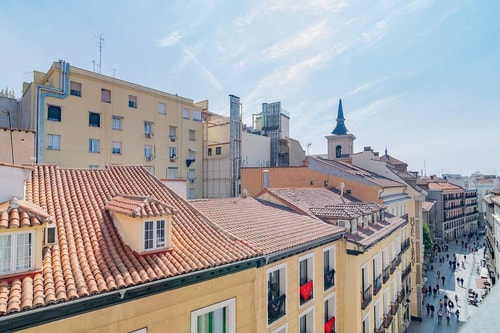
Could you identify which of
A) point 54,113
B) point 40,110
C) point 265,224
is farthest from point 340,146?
point 40,110

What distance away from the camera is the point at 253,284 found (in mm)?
9625

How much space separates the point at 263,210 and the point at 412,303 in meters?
24.3

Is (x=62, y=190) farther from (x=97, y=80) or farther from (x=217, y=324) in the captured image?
(x=97, y=80)

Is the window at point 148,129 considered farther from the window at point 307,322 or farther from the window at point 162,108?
the window at point 307,322

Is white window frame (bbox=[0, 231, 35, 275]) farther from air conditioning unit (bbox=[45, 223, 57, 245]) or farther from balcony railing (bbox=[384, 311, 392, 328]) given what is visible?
balcony railing (bbox=[384, 311, 392, 328])

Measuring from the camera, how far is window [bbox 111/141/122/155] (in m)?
28.4

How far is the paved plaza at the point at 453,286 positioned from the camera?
2807cm

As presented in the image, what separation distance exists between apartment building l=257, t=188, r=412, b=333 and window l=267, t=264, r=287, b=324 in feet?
14.8

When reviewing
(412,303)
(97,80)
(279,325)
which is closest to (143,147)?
(97,80)

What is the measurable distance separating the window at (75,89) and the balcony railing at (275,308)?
79.8ft

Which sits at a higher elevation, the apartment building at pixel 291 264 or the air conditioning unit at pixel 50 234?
the air conditioning unit at pixel 50 234

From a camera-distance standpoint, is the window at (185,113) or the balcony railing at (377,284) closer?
the balcony railing at (377,284)

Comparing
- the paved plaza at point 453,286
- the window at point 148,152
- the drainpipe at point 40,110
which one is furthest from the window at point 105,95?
the paved plaza at point 453,286

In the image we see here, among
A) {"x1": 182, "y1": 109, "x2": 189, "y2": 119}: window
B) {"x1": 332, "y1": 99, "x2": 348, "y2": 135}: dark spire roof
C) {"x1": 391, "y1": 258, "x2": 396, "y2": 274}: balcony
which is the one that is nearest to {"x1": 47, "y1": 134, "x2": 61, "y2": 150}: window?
{"x1": 182, "y1": 109, "x2": 189, "y2": 119}: window
